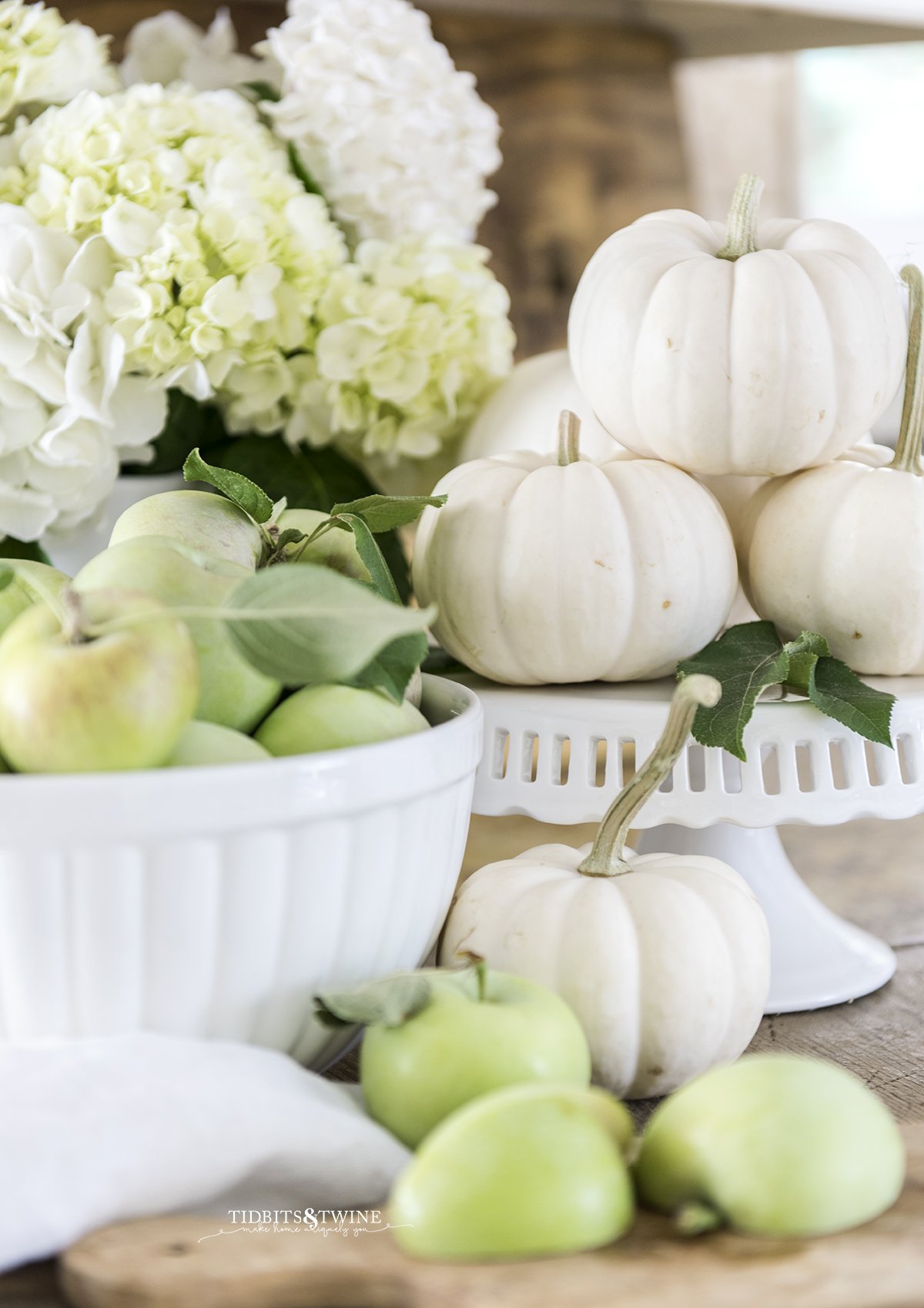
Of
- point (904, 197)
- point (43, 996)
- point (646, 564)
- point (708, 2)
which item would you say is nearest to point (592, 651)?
point (646, 564)

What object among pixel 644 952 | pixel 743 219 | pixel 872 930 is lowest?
pixel 872 930

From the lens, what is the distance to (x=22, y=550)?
79cm

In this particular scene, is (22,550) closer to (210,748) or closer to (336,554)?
(336,554)

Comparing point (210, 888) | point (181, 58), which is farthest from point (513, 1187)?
point (181, 58)

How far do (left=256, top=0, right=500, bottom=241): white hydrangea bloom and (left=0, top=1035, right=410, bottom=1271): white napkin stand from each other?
60 centimetres

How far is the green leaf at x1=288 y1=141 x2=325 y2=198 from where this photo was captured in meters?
0.84

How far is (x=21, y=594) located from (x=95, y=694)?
12 centimetres

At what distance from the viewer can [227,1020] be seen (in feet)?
1.38

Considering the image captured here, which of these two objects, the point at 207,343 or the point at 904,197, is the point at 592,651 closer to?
the point at 207,343

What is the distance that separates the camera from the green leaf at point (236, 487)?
1.73 ft

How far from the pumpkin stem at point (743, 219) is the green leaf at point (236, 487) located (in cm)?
26

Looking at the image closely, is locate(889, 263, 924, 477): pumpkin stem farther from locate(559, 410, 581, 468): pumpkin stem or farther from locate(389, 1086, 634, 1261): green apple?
locate(389, 1086, 634, 1261): green apple

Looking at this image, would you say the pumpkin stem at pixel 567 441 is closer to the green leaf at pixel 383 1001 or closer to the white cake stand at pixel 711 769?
the white cake stand at pixel 711 769

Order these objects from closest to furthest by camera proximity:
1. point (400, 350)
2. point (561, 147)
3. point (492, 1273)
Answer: point (492, 1273) → point (400, 350) → point (561, 147)
